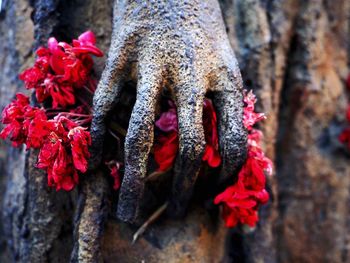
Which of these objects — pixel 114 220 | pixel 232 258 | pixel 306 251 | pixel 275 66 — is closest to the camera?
pixel 114 220

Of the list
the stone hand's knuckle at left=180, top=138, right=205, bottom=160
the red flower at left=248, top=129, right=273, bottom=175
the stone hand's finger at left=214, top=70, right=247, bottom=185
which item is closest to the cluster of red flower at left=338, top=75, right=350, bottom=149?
the red flower at left=248, top=129, right=273, bottom=175

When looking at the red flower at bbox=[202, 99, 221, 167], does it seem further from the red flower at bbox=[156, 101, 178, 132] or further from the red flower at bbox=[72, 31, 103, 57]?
the red flower at bbox=[72, 31, 103, 57]

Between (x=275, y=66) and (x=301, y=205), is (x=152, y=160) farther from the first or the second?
(x=301, y=205)

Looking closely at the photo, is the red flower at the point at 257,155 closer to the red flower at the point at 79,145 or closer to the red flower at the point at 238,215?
the red flower at the point at 238,215

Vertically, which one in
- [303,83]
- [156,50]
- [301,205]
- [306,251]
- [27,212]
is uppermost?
[156,50]

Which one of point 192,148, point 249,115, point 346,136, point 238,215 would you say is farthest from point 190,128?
point 346,136

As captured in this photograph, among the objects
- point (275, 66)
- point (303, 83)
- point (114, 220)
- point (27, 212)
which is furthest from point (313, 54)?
point (27, 212)
